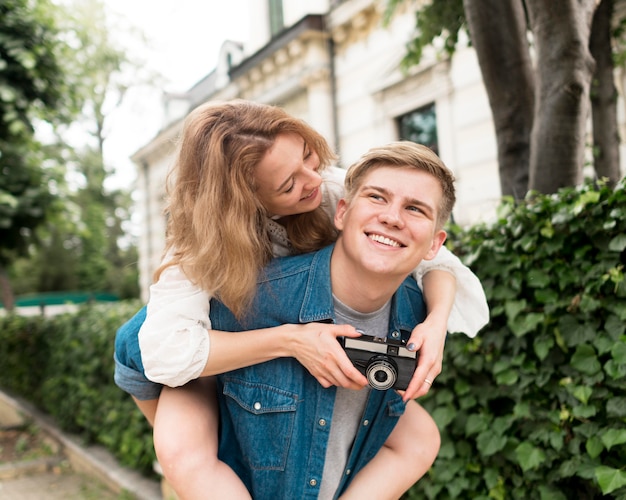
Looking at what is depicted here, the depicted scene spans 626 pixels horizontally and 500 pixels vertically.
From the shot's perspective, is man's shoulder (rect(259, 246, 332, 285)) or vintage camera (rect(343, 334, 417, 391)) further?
man's shoulder (rect(259, 246, 332, 285))

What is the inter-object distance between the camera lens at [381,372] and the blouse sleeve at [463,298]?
559 mm

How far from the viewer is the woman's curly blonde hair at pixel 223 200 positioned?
6.26 ft

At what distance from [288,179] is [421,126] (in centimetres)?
691

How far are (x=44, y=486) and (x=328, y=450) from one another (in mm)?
5099

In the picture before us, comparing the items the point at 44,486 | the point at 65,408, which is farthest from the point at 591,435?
the point at 65,408

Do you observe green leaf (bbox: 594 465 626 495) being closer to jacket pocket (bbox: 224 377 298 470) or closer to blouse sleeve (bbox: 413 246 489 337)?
blouse sleeve (bbox: 413 246 489 337)

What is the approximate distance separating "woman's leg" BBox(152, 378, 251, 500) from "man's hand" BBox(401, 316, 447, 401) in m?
0.64

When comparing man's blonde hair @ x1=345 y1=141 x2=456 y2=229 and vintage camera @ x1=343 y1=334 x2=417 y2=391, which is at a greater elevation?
man's blonde hair @ x1=345 y1=141 x2=456 y2=229

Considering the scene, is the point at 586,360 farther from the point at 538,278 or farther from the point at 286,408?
the point at 286,408

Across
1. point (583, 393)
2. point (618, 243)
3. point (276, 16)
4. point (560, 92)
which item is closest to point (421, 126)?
point (276, 16)

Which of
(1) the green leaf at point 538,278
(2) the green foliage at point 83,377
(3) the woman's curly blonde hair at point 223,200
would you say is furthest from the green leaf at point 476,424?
(2) the green foliage at point 83,377

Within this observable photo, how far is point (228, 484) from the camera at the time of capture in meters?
1.85

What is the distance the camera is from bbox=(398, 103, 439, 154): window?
332 inches

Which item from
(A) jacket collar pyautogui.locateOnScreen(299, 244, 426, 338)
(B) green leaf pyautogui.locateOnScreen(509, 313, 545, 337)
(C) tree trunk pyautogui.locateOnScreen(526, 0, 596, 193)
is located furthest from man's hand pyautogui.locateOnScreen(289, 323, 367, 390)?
(C) tree trunk pyautogui.locateOnScreen(526, 0, 596, 193)
